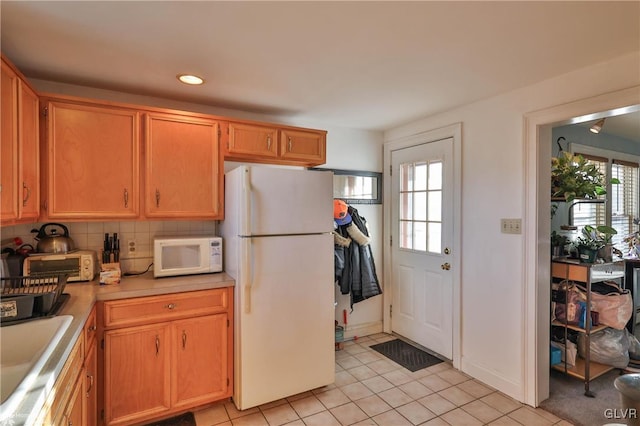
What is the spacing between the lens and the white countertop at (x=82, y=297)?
920 mm

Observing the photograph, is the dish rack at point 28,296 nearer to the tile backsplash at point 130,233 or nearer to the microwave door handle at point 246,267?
the tile backsplash at point 130,233

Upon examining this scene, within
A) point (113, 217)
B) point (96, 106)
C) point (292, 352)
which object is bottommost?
point (292, 352)

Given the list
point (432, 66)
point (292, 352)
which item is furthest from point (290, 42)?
point (292, 352)

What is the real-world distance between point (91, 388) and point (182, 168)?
4.62 ft

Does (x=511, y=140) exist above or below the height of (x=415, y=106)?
below

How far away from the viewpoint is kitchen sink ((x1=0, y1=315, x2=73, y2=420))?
1.20m

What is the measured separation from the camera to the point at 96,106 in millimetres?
2148

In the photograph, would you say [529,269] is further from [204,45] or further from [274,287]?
[204,45]

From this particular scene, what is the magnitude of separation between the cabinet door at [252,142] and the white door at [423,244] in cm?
144

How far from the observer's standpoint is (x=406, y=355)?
3.12m

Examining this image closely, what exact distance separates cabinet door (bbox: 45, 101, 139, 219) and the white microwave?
0.97 feet

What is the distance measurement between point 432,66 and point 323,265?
4.86ft

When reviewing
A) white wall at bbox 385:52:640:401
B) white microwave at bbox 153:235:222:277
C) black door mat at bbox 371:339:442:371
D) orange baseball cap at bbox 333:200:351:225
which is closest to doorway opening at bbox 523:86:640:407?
white wall at bbox 385:52:640:401

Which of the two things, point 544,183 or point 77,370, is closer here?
point 77,370
